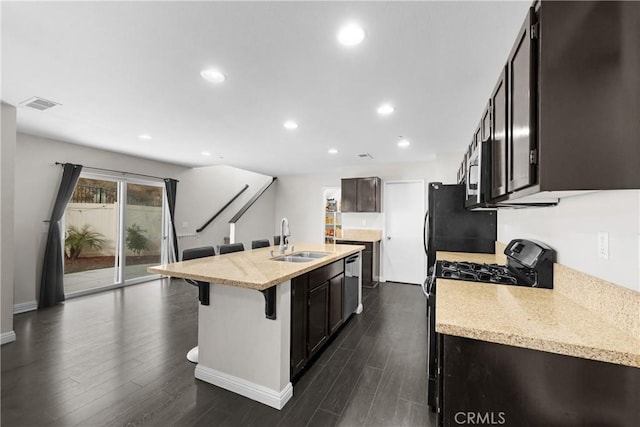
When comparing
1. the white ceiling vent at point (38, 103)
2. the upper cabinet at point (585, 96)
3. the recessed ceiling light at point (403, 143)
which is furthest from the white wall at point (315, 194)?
the white ceiling vent at point (38, 103)

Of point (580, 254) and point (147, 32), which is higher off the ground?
point (147, 32)

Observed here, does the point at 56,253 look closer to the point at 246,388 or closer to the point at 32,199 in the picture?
the point at 32,199

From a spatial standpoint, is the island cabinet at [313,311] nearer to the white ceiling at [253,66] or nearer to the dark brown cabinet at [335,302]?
the dark brown cabinet at [335,302]

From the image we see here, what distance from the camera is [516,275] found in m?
1.98

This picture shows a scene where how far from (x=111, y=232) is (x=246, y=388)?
427 cm

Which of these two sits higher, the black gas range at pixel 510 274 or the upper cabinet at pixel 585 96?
the upper cabinet at pixel 585 96

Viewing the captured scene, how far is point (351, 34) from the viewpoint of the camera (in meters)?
1.59

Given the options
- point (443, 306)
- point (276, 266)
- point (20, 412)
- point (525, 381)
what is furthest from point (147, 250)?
point (525, 381)

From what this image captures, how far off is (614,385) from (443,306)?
1.96 ft

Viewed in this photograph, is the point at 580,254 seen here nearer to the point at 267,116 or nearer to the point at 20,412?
the point at 267,116

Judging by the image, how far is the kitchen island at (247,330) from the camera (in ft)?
6.22

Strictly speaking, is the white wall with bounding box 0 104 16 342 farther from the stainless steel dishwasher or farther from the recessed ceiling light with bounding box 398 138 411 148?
the recessed ceiling light with bounding box 398 138 411 148

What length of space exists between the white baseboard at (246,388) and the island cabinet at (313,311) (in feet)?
0.68

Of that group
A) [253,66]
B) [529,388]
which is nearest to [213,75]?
[253,66]
